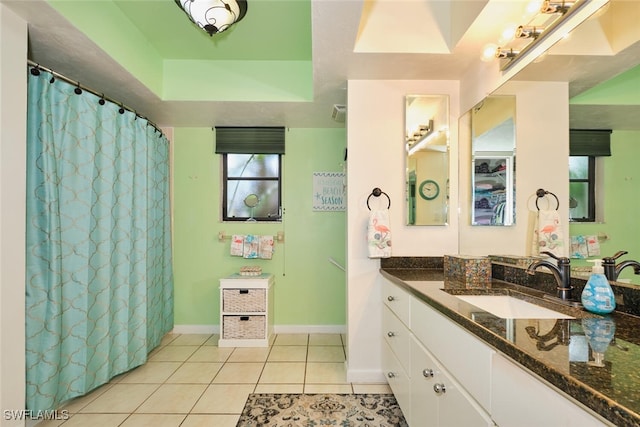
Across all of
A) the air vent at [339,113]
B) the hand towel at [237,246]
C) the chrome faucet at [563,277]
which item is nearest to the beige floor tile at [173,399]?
the hand towel at [237,246]

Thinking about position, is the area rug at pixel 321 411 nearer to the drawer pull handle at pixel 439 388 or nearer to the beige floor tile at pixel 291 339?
the drawer pull handle at pixel 439 388

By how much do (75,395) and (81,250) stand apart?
2.94 ft

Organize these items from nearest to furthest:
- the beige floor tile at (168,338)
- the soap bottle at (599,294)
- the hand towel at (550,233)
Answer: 1. the soap bottle at (599,294)
2. the hand towel at (550,233)
3. the beige floor tile at (168,338)

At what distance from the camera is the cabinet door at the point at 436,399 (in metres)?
0.92

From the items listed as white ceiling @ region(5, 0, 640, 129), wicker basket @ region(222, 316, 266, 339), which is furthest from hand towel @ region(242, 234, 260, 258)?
white ceiling @ region(5, 0, 640, 129)

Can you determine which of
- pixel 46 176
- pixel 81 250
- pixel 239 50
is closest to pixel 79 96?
pixel 46 176

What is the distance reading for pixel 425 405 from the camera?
126 centimetres

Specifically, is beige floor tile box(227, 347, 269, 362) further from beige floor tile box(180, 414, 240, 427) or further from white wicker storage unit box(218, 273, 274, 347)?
beige floor tile box(180, 414, 240, 427)

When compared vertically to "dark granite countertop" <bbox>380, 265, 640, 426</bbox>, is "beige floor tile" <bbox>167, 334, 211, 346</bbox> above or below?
below

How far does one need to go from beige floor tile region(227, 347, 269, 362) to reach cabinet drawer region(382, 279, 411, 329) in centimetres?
126

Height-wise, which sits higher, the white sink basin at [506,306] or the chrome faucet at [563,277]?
the chrome faucet at [563,277]

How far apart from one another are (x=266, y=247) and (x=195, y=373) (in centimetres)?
127

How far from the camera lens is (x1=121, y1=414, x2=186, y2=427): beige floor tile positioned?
67.2 inches

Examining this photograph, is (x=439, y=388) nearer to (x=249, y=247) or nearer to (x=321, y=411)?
(x=321, y=411)
